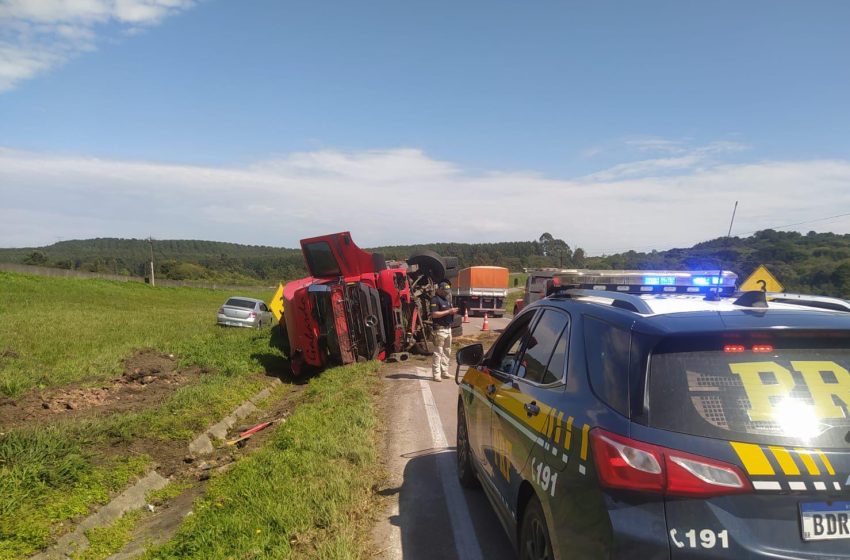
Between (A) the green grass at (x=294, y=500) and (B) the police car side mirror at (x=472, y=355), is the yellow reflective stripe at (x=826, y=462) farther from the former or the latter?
(B) the police car side mirror at (x=472, y=355)

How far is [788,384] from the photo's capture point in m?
2.42

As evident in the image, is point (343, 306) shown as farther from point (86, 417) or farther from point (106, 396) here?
point (86, 417)

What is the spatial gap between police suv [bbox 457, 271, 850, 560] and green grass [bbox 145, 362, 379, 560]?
1.87 metres

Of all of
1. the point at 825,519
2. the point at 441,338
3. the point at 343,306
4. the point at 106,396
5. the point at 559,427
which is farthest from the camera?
the point at 343,306

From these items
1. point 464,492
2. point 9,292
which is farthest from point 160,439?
point 9,292

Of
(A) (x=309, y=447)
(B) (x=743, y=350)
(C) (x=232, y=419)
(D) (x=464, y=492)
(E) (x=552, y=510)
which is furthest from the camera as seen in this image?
(C) (x=232, y=419)

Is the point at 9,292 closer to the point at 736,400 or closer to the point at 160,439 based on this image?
the point at 160,439

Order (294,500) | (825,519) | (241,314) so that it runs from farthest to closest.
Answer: (241,314)
(294,500)
(825,519)

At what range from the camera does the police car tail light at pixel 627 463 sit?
229 centimetres

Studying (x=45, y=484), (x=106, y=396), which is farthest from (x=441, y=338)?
(x=45, y=484)

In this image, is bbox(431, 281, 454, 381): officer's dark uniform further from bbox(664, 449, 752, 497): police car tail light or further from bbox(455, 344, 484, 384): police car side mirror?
bbox(664, 449, 752, 497): police car tail light

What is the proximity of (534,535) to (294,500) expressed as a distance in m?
2.53

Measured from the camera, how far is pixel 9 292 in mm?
32875

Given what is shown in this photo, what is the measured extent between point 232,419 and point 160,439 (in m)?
1.95
